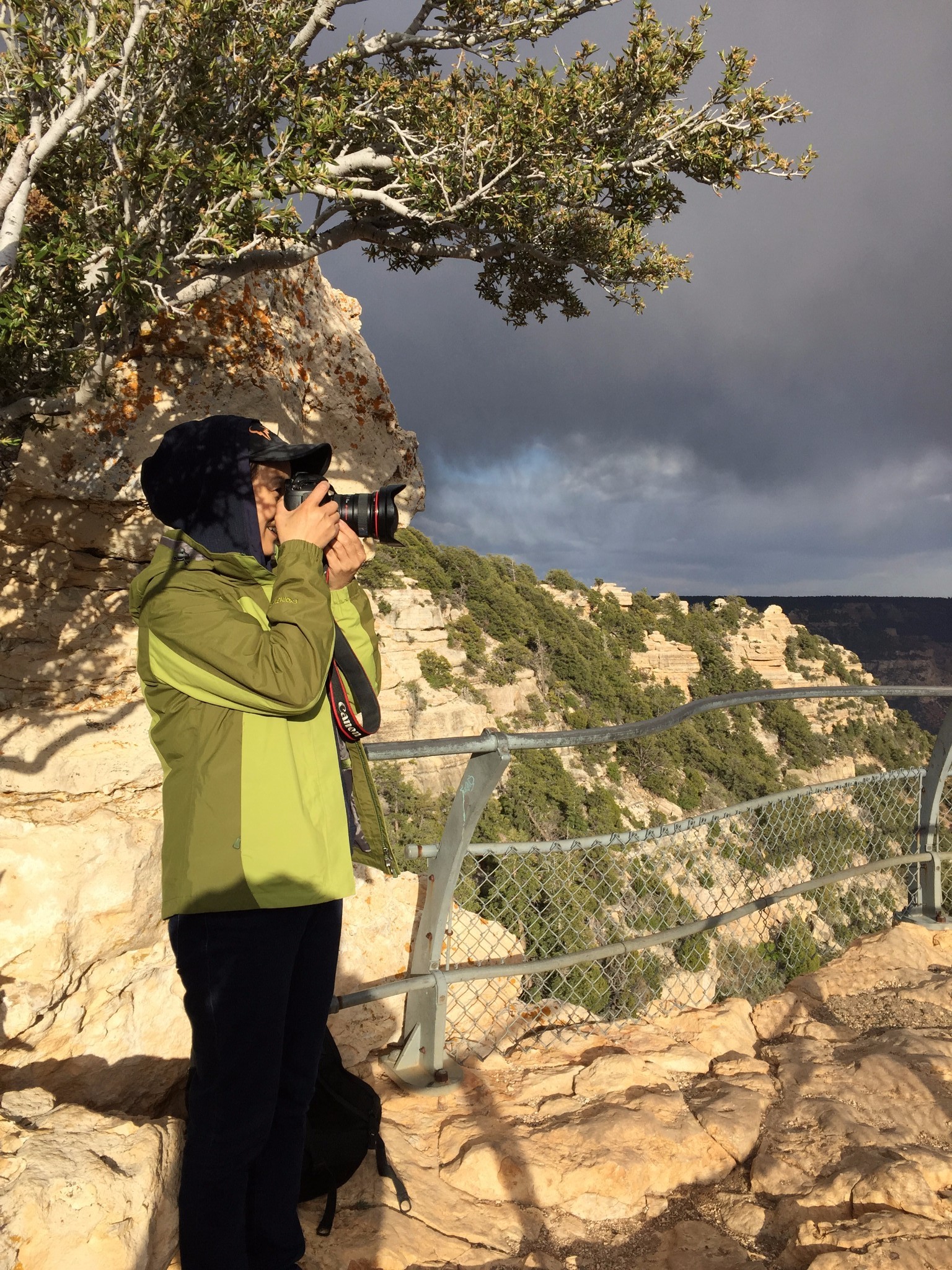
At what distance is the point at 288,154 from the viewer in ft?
13.2

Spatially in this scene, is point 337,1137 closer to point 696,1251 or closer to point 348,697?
point 696,1251

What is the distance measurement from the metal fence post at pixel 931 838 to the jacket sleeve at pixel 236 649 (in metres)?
2.86

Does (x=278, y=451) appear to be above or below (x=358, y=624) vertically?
above

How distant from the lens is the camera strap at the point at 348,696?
5.27 ft

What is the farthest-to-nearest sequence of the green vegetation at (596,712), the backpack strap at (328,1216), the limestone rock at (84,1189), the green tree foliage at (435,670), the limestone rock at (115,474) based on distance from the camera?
the green tree foliage at (435,670)
the green vegetation at (596,712)
the limestone rock at (115,474)
the backpack strap at (328,1216)
the limestone rock at (84,1189)

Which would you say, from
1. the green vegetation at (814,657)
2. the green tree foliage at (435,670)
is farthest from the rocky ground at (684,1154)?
the green vegetation at (814,657)

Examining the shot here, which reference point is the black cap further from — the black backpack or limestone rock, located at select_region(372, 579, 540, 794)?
limestone rock, located at select_region(372, 579, 540, 794)

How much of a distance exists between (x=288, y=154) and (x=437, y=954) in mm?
4189

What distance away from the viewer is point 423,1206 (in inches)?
65.0

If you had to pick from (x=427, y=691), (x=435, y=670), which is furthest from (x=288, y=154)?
(x=435, y=670)

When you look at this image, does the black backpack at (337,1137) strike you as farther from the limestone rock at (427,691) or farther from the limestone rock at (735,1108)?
the limestone rock at (427,691)

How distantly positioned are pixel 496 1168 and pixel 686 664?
38034 millimetres

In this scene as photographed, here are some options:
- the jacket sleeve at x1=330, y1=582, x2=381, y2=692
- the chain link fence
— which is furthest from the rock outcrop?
the jacket sleeve at x1=330, y1=582, x2=381, y2=692

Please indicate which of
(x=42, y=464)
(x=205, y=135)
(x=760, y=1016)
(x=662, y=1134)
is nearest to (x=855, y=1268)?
(x=662, y=1134)
